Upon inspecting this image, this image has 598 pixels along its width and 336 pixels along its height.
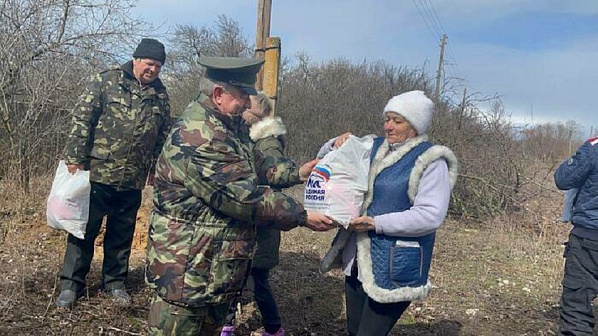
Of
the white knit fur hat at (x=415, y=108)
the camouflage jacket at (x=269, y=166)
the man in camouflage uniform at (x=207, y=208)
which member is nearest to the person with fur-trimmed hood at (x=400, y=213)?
the white knit fur hat at (x=415, y=108)

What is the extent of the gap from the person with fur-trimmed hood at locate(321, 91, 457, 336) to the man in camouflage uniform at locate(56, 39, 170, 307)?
196 cm

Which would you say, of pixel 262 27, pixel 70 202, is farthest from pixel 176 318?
pixel 262 27

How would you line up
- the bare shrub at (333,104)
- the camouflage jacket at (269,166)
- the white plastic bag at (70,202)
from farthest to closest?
the bare shrub at (333,104), the white plastic bag at (70,202), the camouflage jacket at (269,166)

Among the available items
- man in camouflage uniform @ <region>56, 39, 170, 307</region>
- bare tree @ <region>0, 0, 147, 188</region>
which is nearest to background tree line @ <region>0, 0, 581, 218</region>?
bare tree @ <region>0, 0, 147, 188</region>

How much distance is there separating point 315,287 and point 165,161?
10.6 ft

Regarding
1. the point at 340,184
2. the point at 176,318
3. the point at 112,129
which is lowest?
the point at 176,318

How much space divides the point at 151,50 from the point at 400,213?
2324 mm

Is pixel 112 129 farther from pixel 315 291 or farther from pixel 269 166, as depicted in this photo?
pixel 315 291

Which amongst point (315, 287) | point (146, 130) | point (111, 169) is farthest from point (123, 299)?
point (315, 287)

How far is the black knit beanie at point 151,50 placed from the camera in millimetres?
3854

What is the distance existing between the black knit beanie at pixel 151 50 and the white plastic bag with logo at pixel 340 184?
5.94 feet

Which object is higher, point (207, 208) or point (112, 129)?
point (112, 129)

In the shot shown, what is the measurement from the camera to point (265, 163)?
10.9ft

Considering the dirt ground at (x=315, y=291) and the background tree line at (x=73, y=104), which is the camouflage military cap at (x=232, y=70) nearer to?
the dirt ground at (x=315, y=291)
